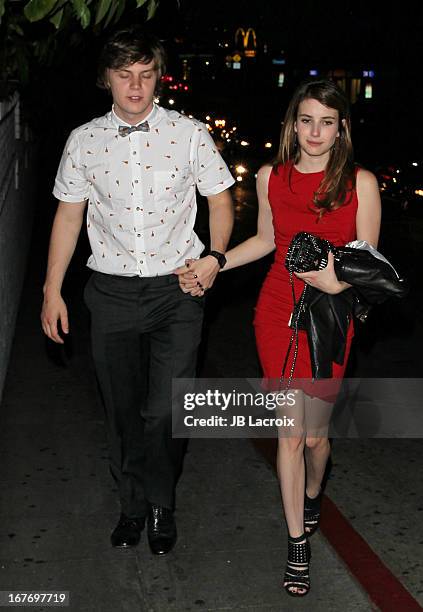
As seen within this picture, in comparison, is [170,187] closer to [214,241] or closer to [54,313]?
[214,241]

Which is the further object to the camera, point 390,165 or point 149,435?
point 390,165

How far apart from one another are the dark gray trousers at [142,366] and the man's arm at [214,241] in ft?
0.36

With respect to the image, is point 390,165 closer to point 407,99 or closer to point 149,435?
point 149,435

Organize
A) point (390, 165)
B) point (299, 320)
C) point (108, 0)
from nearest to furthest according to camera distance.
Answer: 1. point (108, 0)
2. point (299, 320)
3. point (390, 165)

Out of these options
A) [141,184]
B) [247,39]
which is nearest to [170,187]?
[141,184]

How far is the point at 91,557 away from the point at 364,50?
60.4m

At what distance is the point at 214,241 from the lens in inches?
188

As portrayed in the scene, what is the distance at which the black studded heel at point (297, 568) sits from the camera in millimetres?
4441

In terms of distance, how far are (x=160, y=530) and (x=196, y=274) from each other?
1234 millimetres

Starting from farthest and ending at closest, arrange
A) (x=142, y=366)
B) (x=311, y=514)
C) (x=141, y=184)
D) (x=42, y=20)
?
(x=42, y=20) → (x=311, y=514) → (x=142, y=366) → (x=141, y=184)

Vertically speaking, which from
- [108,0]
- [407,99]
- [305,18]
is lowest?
[407,99]

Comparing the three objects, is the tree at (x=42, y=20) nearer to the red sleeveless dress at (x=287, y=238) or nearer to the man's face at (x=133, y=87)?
the man's face at (x=133, y=87)

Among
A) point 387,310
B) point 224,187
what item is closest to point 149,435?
point 224,187

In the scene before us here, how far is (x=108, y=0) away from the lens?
11.0 ft
